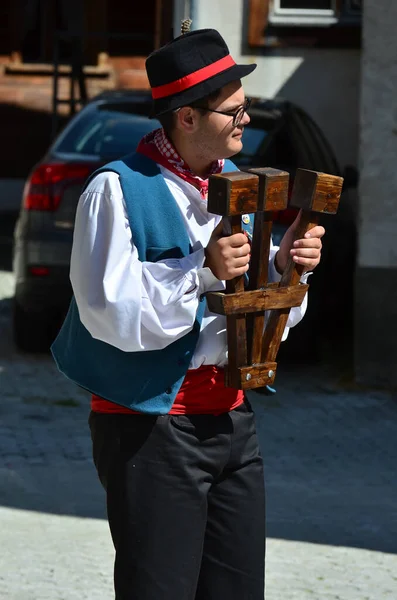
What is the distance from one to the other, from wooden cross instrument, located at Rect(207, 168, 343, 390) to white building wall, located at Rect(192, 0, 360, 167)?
794cm

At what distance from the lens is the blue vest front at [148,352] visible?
9.35ft

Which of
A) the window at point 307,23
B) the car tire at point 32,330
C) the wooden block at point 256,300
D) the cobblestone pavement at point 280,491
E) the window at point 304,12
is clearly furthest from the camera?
the window at point 304,12

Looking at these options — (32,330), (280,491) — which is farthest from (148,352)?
(32,330)

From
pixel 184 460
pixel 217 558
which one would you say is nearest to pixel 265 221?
pixel 184 460

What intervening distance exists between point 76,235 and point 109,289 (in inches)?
7.0

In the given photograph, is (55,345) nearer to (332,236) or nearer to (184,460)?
(184,460)

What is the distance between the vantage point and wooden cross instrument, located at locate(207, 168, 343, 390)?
2750 millimetres

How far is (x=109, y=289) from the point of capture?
2750 mm

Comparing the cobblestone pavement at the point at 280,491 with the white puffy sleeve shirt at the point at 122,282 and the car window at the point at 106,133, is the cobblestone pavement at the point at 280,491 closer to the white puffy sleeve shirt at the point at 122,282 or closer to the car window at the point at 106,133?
the car window at the point at 106,133

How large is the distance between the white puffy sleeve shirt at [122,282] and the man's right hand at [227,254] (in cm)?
5

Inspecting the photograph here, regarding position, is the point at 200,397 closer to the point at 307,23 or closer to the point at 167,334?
the point at 167,334

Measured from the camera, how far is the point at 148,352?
2893mm

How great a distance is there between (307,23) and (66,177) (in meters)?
4.19

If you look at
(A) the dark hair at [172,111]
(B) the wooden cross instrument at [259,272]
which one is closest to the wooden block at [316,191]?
(B) the wooden cross instrument at [259,272]
